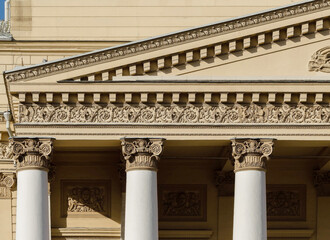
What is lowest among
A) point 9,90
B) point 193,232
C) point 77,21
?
point 193,232

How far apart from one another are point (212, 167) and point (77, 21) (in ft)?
24.0

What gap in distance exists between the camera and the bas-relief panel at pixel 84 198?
43.1 m

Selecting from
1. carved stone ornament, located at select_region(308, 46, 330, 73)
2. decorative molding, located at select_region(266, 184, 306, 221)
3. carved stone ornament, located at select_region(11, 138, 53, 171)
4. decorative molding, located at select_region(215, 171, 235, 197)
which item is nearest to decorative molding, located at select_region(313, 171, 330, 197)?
decorative molding, located at select_region(266, 184, 306, 221)

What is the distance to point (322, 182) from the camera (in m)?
43.6

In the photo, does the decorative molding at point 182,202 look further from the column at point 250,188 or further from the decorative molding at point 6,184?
the column at point 250,188

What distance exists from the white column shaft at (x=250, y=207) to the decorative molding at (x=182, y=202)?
5.65m

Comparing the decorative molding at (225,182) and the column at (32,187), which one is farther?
the decorative molding at (225,182)

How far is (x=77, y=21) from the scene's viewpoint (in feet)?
153

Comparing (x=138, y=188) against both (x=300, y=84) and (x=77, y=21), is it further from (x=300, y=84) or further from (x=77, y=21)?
(x=77, y=21)

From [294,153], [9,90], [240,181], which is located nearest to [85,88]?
[9,90]

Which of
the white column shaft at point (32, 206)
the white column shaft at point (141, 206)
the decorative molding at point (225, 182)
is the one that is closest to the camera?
the white column shaft at point (32, 206)

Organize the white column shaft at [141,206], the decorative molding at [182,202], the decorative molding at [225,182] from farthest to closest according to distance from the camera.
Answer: the decorative molding at [182,202], the decorative molding at [225,182], the white column shaft at [141,206]

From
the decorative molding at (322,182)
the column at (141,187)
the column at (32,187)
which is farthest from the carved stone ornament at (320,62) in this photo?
the column at (32,187)

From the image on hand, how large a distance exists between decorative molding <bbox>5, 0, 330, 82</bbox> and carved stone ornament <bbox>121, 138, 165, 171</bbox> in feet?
7.89
